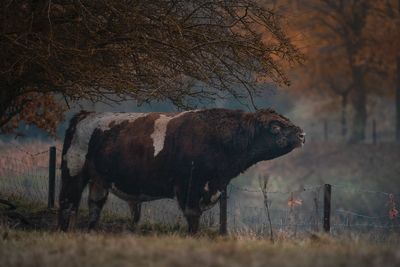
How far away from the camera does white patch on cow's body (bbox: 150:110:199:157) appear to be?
1207 centimetres

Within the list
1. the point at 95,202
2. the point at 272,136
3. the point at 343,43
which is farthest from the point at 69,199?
the point at 343,43

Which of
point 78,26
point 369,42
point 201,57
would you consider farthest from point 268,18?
point 369,42

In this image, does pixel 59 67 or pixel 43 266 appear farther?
pixel 59 67

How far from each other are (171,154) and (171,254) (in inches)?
203

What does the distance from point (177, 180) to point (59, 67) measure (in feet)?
8.58

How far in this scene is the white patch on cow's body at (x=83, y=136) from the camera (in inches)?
504

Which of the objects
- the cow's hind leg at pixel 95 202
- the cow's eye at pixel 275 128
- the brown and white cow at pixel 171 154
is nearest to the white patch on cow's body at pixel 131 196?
the brown and white cow at pixel 171 154

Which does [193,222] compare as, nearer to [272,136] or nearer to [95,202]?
[272,136]

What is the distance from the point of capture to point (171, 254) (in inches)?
270

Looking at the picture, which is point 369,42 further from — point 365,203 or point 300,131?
point 300,131

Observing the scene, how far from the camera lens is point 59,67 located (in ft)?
39.2

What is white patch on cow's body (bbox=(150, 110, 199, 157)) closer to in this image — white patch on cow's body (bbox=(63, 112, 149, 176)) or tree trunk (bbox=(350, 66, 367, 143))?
white patch on cow's body (bbox=(63, 112, 149, 176))

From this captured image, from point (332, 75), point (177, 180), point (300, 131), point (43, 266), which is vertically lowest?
point (43, 266)

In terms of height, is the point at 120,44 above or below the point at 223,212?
above
